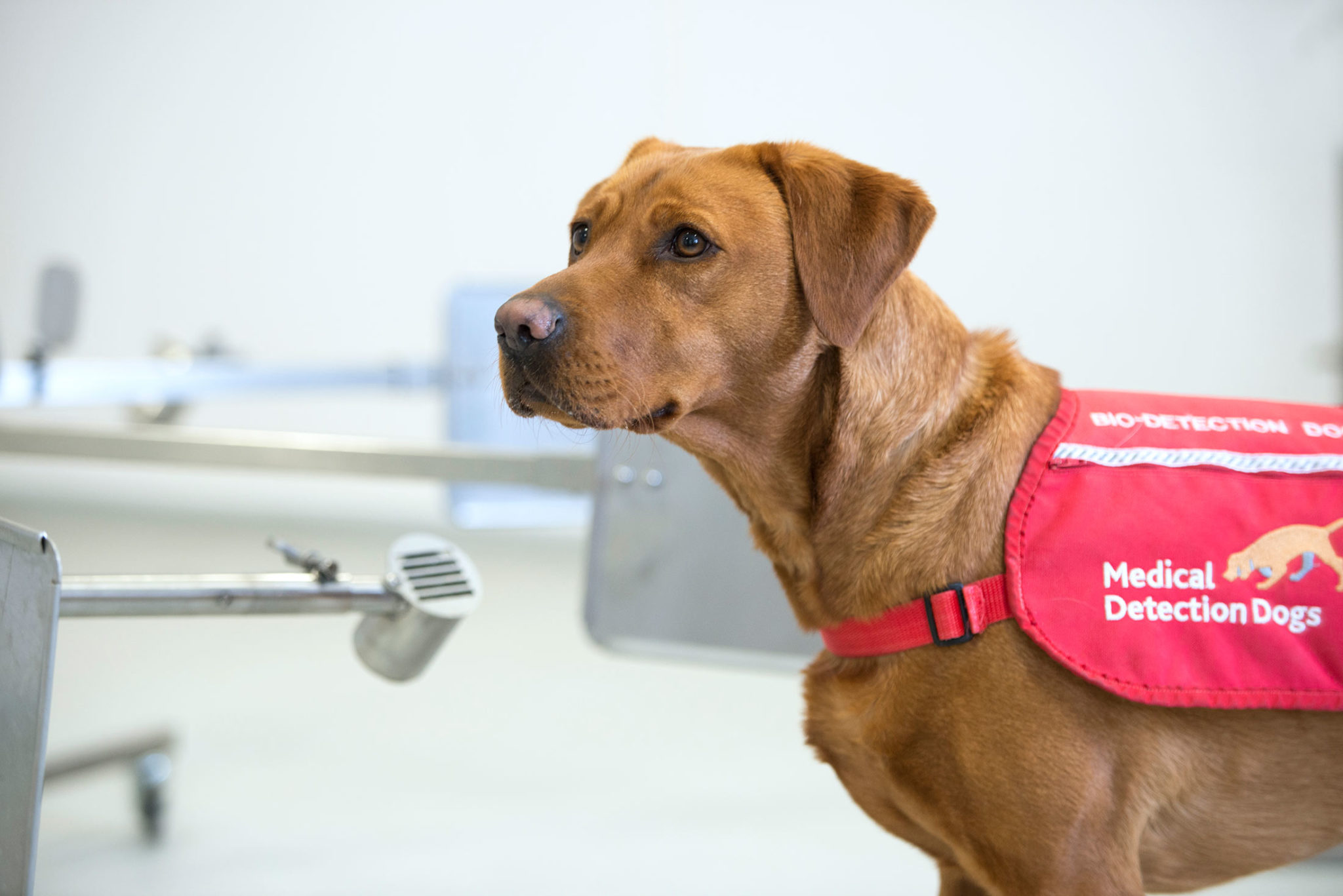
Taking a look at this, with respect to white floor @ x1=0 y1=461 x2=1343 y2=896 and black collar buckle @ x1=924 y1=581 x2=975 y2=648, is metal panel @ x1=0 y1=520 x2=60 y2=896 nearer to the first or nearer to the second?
black collar buckle @ x1=924 y1=581 x2=975 y2=648

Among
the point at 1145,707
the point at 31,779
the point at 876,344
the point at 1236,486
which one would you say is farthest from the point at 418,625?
the point at 1236,486

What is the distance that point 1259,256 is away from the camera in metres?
3.16

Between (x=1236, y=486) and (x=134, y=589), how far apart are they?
3.74 ft

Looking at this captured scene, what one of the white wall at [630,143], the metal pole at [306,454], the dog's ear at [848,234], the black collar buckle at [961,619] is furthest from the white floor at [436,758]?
the dog's ear at [848,234]

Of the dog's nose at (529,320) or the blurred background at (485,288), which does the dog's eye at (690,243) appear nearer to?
the dog's nose at (529,320)

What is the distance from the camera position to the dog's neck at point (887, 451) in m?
1.02

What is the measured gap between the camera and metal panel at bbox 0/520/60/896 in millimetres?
873

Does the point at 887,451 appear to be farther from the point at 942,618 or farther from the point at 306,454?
the point at 306,454

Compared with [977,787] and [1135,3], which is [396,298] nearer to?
[1135,3]

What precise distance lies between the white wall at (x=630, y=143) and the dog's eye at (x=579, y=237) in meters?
2.15

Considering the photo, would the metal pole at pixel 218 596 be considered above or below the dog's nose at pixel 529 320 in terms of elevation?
below

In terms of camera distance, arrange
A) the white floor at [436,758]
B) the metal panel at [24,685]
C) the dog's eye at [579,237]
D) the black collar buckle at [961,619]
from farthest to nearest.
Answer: the white floor at [436,758] < the dog's eye at [579,237] < the black collar buckle at [961,619] < the metal panel at [24,685]

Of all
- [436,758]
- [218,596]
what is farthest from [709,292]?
[436,758]

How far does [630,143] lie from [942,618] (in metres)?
2.84
